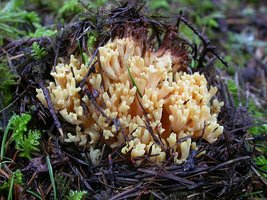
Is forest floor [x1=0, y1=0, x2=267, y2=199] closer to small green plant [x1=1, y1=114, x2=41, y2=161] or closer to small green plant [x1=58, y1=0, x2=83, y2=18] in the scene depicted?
small green plant [x1=1, y1=114, x2=41, y2=161]

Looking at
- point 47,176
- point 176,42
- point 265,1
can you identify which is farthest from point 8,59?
point 265,1

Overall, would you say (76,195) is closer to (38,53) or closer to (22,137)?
(22,137)

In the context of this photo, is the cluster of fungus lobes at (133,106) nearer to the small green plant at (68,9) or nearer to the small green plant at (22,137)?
the small green plant at (22,137)

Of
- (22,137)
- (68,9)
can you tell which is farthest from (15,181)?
(68,9)

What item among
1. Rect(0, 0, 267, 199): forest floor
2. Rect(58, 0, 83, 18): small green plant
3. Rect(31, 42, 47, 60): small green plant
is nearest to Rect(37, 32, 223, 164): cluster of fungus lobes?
Rect(0, 0, 267, 199): forest floor

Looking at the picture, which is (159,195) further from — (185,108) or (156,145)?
(185,108)

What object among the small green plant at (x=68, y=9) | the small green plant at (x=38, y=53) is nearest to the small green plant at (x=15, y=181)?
the small green plant at (x=38, y=53)

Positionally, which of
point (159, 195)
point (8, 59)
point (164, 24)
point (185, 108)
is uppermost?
point (164, 24)
